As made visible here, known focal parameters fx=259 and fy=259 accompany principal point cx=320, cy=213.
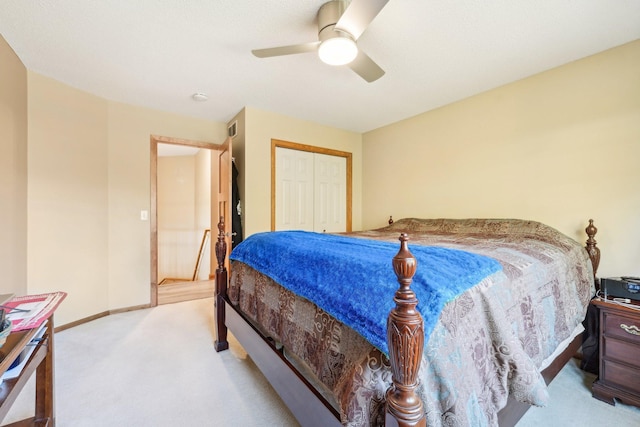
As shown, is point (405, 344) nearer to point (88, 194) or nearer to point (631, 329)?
point (631, 329)

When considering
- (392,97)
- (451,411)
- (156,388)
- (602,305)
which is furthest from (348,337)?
(392,97)

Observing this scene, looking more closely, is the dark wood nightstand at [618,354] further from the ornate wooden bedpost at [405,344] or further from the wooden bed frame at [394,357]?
the ornate wooden bedpost at [405,344]

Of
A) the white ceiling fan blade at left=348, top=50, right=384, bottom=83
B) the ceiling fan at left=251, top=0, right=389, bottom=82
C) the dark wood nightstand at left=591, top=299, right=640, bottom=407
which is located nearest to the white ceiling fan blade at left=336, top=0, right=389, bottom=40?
the ceiling fan at left=251, top=0, right=389, bottom=82

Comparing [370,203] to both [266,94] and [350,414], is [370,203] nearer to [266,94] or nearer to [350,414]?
[266,94]

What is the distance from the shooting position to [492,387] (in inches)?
34.3

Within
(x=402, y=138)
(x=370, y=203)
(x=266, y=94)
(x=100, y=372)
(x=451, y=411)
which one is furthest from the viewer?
(x=370, y=203)

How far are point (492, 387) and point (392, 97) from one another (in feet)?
8.93

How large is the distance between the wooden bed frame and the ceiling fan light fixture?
1.38 meters

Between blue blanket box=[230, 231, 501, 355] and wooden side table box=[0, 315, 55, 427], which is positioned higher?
blue blanket box=[230, 231, 501, 355]

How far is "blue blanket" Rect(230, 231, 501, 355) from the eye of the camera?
800mm

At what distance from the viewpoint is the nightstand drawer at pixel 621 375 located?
1.50 metres

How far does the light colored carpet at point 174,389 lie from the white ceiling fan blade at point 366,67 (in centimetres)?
221

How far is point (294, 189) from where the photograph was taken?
3.60 m

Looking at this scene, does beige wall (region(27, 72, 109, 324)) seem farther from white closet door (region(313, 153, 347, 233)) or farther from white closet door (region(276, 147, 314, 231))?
white closet door (region(313, 153, 347, 233))
